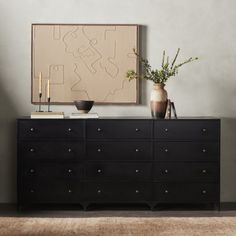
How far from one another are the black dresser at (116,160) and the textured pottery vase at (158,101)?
10 centimetres

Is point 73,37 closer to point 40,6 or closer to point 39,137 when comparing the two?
A: point 40,6

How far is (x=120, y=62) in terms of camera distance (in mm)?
5445

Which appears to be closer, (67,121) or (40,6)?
(67,121)

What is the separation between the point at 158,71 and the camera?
5.29m

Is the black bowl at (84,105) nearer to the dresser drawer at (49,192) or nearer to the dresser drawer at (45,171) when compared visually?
the dresser drawer at (45,171)

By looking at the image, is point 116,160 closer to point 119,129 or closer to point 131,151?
point 131,151

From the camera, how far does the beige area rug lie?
4094 millimetres

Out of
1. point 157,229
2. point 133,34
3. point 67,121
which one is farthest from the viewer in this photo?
point 133,34

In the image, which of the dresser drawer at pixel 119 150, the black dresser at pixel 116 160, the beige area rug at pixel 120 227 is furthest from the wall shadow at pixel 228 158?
the beige area rug at pixel 120 227

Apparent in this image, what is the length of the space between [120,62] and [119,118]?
0.59 meters

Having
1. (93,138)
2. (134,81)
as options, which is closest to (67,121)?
(93,138)

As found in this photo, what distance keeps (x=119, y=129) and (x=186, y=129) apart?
55 cm

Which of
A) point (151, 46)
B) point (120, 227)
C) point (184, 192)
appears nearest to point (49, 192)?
point (120, 227)

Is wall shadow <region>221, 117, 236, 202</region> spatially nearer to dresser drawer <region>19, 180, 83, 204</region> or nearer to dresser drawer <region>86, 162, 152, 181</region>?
dresser drawer <region>86, 162, 152, 181</region>
